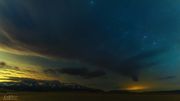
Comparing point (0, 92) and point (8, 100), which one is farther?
point (0, 92)

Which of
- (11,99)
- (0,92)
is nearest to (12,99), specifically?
(11,99)

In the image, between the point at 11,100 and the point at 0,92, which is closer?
the point at 11,100

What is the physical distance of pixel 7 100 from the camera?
5175 cm

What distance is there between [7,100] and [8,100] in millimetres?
603

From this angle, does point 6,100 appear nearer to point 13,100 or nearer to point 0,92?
point 13,100

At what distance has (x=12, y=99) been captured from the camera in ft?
176

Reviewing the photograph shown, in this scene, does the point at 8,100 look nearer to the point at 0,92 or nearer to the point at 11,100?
the point at 11,100

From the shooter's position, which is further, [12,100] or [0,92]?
[0,92]

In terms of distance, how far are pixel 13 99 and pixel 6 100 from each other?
2.55m

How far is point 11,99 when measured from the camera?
53625 mm

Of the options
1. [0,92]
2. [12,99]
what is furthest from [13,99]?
[0,92]

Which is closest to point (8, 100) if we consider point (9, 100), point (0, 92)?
point (9, 100)

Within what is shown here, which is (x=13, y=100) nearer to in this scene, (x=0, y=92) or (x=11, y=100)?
(x=11, y=100)

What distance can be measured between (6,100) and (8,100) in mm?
987
